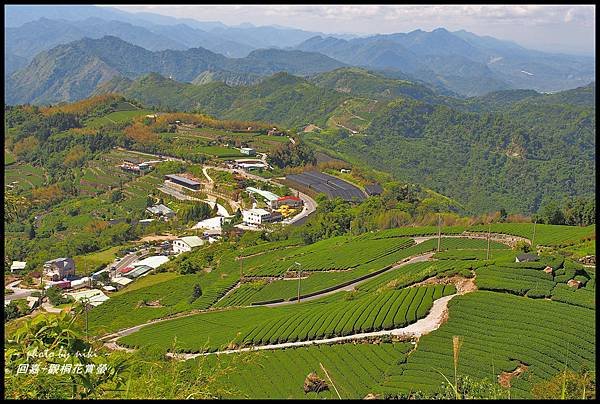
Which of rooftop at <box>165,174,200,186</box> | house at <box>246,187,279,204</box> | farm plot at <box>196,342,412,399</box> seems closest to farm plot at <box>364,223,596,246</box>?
farm plot at <box>196,342,412,399</box>

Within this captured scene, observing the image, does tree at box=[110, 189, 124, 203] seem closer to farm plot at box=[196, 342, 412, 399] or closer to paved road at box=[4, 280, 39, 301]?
paved road at box=[4, 280, 39, 301]

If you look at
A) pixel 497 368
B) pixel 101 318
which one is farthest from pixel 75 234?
pixel 497 368

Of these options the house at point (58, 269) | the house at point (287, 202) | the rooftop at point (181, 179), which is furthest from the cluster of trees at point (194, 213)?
the house at point (58, 269)

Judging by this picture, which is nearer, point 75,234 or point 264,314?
point 264,314

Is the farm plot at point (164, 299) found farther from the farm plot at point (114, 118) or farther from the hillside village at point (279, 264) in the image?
the farm plot at point (114, 118)

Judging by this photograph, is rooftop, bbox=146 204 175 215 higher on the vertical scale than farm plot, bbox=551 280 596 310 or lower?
lower

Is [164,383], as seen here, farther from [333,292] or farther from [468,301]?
[333,292]
